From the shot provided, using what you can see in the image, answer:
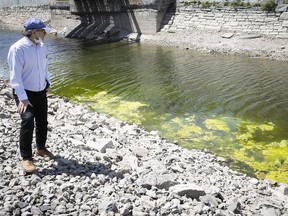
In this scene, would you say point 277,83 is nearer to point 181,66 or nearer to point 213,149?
point 181,66

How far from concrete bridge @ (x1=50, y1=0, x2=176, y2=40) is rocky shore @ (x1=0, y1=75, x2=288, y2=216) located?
23.9m

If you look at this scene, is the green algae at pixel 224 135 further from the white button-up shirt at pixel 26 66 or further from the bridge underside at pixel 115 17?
the bridge underside at pixel 115 17

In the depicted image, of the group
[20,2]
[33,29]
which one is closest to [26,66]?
[33,29]

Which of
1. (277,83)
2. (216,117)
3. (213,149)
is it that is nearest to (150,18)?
(277,83)

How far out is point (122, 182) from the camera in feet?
17.8

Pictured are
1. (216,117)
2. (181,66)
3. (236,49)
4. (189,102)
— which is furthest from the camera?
(236,49)

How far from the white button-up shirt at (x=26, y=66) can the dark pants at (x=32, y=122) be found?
17cm

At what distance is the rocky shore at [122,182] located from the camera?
4629mm

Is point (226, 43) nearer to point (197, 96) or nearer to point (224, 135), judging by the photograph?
point (197, 96)

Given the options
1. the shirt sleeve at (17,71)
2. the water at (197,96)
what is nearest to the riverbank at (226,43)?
the water at (197,96)

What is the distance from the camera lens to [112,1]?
3428 cm

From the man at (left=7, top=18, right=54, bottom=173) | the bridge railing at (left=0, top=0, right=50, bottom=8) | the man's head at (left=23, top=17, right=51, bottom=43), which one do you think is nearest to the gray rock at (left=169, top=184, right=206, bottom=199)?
the man at (left=7, top=18, right=54, bottom=173)

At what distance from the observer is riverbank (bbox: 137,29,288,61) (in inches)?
835

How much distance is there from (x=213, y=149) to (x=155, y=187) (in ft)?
12.1
